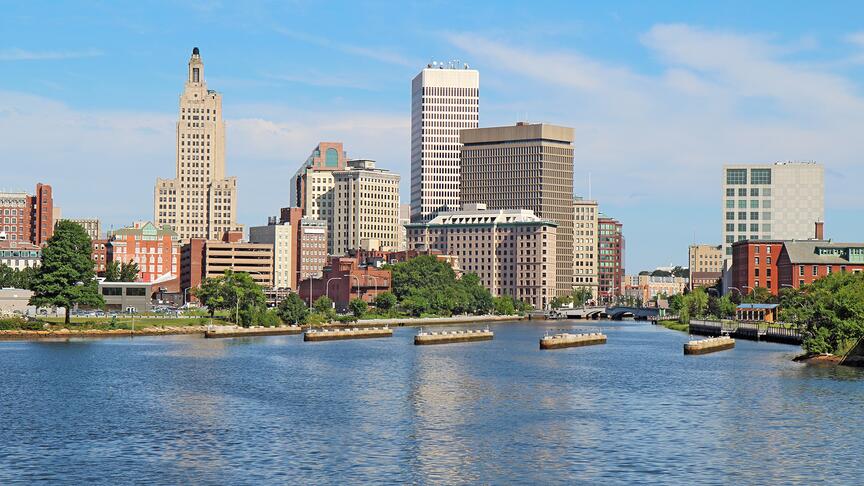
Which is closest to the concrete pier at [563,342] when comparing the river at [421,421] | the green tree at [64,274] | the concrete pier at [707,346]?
the concrete pier at [707,346]

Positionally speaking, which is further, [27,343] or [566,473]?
[27,343]

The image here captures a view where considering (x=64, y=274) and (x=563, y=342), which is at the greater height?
(x=64, y=274)

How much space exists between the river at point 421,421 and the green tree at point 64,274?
4950cm

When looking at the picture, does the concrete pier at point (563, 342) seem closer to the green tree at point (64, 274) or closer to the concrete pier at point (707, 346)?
the concrete pier at point (707, 346)

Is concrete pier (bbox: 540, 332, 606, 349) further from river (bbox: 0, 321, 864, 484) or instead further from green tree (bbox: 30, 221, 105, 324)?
green tree (bbox: 30, 221, 105, 324)

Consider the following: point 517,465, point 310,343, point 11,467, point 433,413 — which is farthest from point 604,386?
point 310,343

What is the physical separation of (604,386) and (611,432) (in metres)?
34.0

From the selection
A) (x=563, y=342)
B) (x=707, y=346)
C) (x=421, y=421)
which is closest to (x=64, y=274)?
(x=563, y=342)

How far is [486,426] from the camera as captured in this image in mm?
84750

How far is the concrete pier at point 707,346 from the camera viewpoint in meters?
169

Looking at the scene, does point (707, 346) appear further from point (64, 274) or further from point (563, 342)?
point (64, 274)

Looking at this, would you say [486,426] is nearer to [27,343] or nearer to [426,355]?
[426,355]

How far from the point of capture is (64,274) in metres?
194

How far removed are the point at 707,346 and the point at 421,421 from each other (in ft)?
308
